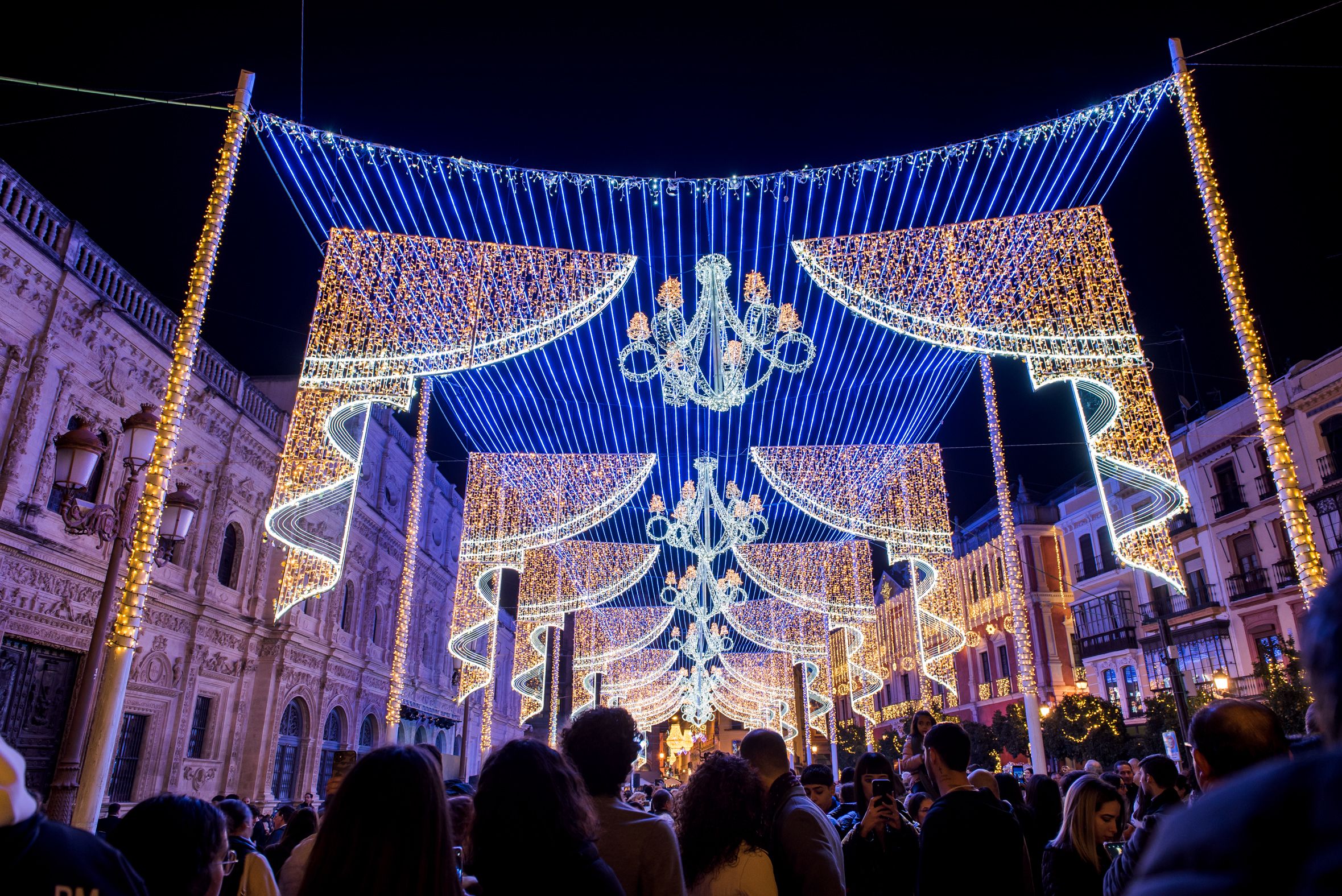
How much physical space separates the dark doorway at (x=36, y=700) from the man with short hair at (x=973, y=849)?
1475cm

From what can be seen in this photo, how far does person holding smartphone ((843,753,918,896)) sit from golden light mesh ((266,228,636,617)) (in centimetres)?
885

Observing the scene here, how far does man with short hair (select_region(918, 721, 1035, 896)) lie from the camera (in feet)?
11.2

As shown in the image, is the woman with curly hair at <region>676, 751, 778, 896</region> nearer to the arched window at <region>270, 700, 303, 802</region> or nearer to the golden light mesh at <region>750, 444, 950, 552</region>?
the golden light mesh at <region>750, 444, 950, 552</region>

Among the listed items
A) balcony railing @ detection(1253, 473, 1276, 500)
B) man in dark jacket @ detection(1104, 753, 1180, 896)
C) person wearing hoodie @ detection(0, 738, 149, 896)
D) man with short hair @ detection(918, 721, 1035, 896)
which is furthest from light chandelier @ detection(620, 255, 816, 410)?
balcony railing @ detection(1253, 473, 1276, 500)

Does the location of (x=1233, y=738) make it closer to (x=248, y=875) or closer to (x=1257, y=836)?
(x=1257, y=836)

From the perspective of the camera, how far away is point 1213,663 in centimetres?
2773

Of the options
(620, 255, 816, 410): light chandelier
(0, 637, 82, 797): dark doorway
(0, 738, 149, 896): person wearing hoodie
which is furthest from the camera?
(620, 255, 816, 410): light chandelier

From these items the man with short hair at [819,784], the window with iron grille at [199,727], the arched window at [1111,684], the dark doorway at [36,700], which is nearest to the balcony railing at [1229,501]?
the arched window at [1111,684]

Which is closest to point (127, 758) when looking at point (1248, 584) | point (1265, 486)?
point (1248, 584)

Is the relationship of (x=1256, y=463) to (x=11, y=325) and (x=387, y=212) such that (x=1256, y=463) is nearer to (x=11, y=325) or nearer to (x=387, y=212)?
(x=387, y=212)

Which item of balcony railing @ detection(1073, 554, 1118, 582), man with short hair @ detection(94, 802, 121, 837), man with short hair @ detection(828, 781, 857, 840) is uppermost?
balcony railing @ detection(1073, 554, 1118, 582)

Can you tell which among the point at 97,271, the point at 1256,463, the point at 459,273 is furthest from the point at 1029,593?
the point at 97,271

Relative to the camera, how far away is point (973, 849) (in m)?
3.46

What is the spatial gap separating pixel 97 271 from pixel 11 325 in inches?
92.7
